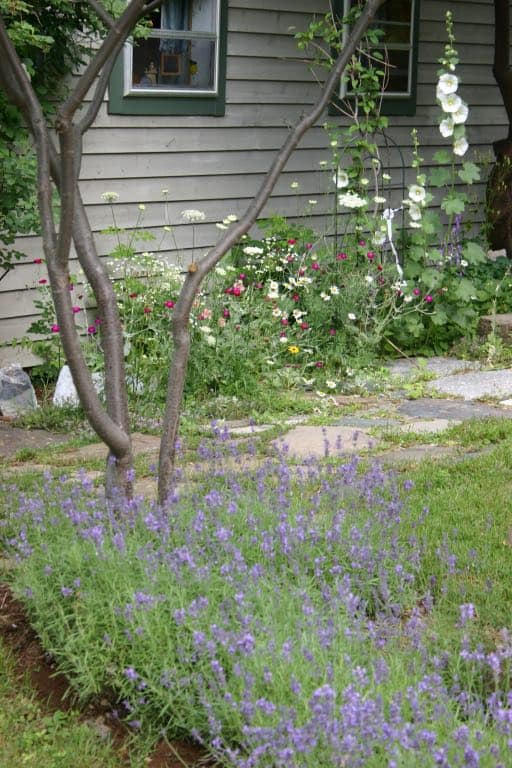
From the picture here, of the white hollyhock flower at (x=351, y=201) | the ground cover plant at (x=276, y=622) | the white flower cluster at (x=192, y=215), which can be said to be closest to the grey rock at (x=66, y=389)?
the white flower cluster at (x=192, y=215)

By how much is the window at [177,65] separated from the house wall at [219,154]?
106mm

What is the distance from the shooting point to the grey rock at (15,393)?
691 centimetres

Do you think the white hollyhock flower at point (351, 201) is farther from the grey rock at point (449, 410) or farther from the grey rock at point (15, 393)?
the grey rock at point (15, 393)

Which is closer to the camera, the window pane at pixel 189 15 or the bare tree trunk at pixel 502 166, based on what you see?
the window pane at pixel 189 15

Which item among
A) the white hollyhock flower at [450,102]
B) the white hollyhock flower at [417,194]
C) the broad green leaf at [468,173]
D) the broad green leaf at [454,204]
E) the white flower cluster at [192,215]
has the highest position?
the white hollyhock flower at [450,102]

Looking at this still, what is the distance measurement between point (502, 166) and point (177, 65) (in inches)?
141

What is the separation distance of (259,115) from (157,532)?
19.8 feet

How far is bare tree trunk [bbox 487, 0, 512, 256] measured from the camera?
10469 mm

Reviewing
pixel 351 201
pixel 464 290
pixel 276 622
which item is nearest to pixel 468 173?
pixel 464 290

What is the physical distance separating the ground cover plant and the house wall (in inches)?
162

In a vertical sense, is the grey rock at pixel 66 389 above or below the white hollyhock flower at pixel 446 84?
below

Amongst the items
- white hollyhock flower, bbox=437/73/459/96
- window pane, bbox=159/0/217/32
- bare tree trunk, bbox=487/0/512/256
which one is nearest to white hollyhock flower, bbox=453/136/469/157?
white hollyhock flower, bbox=437/73/459/96

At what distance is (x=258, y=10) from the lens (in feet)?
29.1

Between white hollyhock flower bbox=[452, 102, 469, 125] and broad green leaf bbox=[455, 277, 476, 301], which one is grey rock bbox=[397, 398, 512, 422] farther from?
white hollyhock flower bbox=[452, 102, 469, 125]
